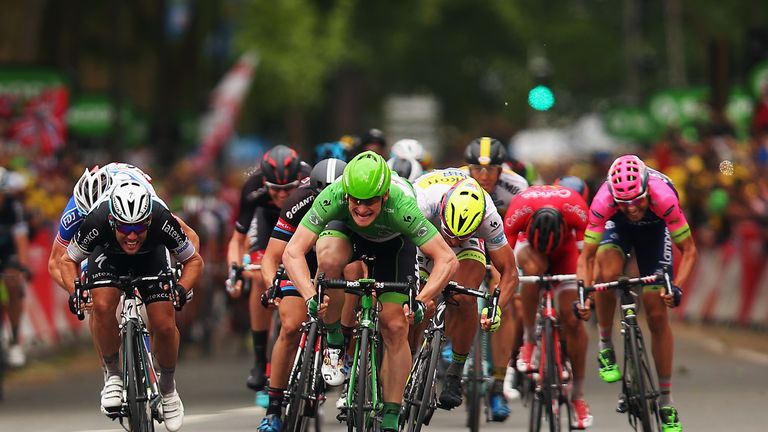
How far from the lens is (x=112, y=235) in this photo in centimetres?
1188

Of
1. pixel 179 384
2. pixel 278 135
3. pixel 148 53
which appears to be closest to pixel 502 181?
pixel 179 384

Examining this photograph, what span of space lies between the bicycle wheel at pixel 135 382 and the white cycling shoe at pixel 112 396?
0.38 ft

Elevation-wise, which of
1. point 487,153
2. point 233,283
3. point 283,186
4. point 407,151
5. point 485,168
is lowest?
point 233,283

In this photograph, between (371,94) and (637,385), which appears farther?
(371,94)

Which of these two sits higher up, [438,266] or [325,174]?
[325,174]

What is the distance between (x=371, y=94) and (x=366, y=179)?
59.9 m

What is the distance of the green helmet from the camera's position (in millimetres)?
11336

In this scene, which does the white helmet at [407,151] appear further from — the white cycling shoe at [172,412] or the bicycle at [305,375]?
the white cycling shoe at [172,412]

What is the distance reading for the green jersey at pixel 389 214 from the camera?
11.6 m

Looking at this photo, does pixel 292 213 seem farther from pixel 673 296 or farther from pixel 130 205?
pixel 673 296

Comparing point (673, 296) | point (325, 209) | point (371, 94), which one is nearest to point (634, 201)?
point (673, 296)

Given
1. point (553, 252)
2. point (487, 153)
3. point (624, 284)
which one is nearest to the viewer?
point (624, 284)

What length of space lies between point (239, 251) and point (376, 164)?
4.01 metres

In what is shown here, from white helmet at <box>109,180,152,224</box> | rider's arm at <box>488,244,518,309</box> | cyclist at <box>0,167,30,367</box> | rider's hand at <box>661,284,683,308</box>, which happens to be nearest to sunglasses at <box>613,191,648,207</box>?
rider's hand at <box>661,284,683,308</box>
